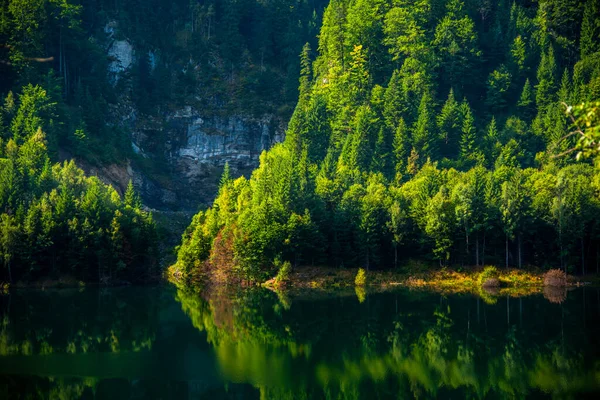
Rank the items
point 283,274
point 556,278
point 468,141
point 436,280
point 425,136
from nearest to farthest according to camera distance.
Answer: point 556,278 → point 283,274 → point 436,280 → point 468,141 → point 425,136

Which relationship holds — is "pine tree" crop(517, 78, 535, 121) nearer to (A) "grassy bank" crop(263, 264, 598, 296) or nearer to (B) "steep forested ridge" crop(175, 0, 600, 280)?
(B) "steep forested ridge" crop(175, 0, 600, 280)

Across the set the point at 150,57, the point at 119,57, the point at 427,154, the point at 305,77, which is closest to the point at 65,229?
the point at 427,154

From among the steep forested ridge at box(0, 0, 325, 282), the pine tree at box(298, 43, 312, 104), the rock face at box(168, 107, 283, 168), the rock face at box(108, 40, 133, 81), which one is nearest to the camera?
the steep forested ridge at box(0, 0, 325, 282)

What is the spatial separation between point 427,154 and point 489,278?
115 ft

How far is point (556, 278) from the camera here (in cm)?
9294

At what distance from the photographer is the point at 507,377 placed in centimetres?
4644

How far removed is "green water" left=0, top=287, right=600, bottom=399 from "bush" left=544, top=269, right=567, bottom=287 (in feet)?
29.4

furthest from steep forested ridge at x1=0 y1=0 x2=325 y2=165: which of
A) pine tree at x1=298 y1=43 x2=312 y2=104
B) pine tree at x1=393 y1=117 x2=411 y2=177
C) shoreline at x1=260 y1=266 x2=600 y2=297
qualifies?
shoreline at x1=260 y1=266 x2=600 y2=297

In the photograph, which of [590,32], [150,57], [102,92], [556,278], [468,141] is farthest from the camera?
[150,57]

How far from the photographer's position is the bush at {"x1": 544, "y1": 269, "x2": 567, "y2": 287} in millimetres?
92250

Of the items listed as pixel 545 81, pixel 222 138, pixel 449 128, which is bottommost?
pixel 449 128

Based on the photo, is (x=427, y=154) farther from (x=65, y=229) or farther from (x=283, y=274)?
(x=65, y=229)

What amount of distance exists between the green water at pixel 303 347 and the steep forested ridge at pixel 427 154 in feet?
58.6

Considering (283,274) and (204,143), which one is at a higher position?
(204,143)
